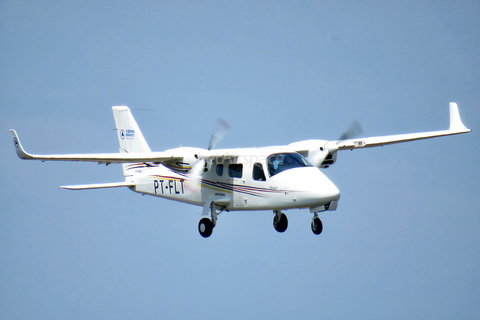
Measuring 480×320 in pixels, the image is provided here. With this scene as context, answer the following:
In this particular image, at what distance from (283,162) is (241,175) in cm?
184

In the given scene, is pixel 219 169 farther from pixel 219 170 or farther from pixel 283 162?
pixel 283 162

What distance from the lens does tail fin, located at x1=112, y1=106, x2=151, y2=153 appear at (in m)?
30.0

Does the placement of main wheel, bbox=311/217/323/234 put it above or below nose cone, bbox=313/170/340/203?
below

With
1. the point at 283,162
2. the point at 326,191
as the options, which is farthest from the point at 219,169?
the point at 326,191

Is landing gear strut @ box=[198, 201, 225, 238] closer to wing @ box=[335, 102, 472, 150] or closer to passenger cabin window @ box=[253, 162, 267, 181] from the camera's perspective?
passenger cabin window @ box=[253, 162, 267, 181]

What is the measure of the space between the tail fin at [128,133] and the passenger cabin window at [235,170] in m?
5.91

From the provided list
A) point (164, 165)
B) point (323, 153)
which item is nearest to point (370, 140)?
point (323, 153)

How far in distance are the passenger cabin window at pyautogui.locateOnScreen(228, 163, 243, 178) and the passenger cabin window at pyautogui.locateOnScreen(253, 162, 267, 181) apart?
26.6 inches

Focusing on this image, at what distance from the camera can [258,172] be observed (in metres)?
24.8

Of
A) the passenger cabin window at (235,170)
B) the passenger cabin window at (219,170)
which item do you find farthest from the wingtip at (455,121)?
the passenger cabin window at (219,170)

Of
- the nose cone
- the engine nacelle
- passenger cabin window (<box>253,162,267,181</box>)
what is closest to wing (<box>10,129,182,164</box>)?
passenger cabin window (<box>253,162,267,181</box>)

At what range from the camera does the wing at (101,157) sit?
2305 centimetres

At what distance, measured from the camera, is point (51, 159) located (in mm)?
23188

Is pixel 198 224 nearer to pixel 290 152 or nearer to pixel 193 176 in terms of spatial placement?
pixel 193 176
